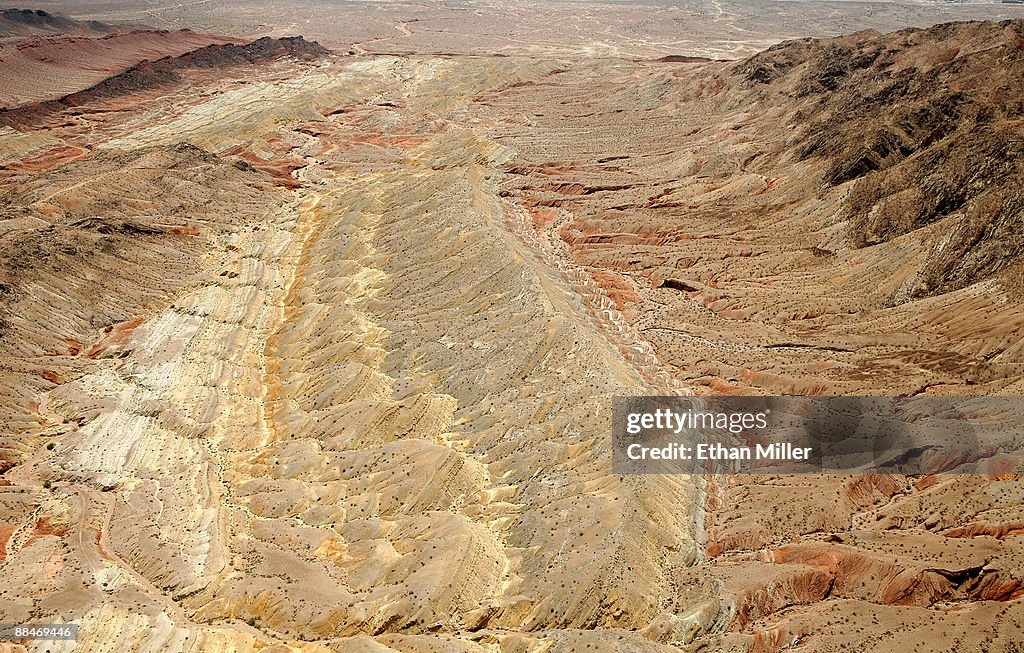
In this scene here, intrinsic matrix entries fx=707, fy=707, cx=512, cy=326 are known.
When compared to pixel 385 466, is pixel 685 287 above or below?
above

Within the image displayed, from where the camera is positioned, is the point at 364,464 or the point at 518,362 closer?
the point at 364,464

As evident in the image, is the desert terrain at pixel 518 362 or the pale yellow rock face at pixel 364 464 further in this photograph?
the pale yellow rock face at pixel 364 464

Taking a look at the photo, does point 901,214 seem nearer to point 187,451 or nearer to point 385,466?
point 385,466

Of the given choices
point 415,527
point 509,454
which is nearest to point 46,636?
point 415,527

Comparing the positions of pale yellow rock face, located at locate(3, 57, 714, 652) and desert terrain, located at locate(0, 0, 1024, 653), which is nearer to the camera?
desert terrain, located at locate(0, 0, 1024, 653)
